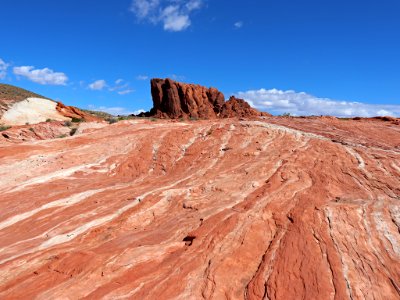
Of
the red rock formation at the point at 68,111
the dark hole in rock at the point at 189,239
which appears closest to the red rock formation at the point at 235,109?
the red rock formation at the point at 68,111

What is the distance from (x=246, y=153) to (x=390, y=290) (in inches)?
362

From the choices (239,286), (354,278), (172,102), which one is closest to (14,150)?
(239,286)

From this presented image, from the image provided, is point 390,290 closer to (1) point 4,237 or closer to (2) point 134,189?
(2) point 134,189

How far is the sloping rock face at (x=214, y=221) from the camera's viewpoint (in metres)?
7.62

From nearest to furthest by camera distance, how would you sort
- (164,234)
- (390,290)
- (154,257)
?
(390,290)
(154,257)
(164,234)

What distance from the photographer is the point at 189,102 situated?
70375mm

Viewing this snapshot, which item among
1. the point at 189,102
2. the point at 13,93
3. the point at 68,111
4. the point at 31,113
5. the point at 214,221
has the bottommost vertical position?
the point at 214,221

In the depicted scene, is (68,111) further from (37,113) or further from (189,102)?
(189,102)

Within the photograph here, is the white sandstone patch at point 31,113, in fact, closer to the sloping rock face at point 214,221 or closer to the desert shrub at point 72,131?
the desert shrub at point 72,131

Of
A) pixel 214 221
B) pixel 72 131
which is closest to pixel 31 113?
pixel 72 131

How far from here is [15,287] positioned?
7.90 m

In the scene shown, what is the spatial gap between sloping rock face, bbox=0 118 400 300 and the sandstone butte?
0.03 m

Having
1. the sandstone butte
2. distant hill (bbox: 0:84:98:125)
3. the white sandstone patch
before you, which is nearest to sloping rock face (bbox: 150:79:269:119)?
distant hill (bbox: 0:84:98:125)

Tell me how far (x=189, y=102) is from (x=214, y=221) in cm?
6153
